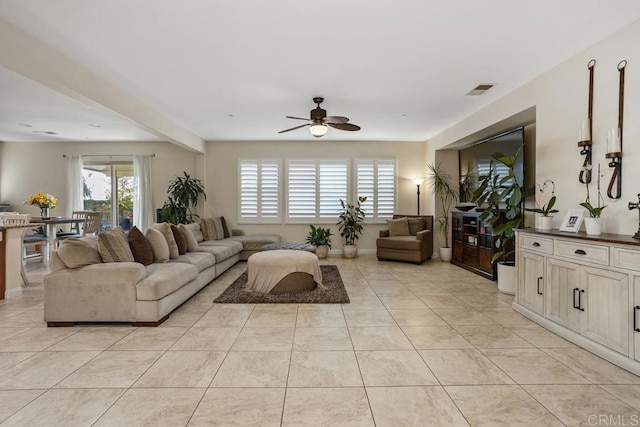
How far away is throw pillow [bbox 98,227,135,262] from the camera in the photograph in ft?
11.0

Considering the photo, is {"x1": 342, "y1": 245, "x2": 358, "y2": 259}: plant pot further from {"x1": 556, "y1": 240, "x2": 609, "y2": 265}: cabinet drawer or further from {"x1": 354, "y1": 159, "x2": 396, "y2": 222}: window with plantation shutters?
{"x1": 556, "y1": 240, "x2": 609, "y2": 265}: cabinet drawer

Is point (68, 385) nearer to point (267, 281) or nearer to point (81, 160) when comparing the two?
point (267, 281)

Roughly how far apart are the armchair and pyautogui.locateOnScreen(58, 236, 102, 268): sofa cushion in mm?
4920

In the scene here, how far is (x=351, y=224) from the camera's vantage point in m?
7.27

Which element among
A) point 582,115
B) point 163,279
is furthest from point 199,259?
point 582,115

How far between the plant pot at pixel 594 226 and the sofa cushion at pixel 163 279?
12.9ft

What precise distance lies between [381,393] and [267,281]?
248 centimetres

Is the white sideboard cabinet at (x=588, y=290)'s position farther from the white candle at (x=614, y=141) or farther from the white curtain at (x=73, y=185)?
the white curtain at (x=73, y=185)

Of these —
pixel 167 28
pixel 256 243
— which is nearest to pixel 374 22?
pixel 167 28

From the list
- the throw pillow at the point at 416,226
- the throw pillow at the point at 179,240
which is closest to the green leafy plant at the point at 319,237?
the throw pillow at the point at 416,226

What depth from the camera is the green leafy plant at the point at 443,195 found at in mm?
6879

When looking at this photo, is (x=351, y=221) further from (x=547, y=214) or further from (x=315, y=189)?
(x=547, y=214)

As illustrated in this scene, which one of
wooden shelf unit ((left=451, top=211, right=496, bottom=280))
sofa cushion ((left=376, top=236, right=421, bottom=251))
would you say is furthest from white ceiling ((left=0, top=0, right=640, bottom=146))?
sofa cushion ((left=376, top=236, right=421, bottom=251))

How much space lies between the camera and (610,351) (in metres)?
2.43
